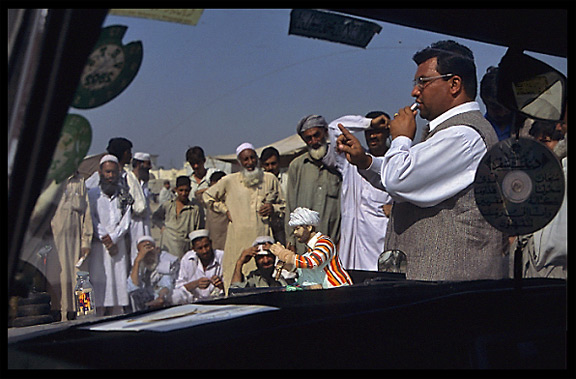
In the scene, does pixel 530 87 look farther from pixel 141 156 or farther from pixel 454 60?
pixel 141 156

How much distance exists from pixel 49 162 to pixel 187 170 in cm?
45

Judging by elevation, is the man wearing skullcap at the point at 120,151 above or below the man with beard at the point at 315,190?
above

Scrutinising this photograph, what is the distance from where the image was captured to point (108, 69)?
1.37m

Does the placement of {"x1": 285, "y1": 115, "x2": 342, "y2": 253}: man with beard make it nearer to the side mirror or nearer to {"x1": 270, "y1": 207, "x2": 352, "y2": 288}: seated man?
{"x1": 270, "y1": 207, "x2": 352, "y2": 288}: seated man

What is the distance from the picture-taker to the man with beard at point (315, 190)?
6.99 ft

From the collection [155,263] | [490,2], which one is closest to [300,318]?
[155,263]

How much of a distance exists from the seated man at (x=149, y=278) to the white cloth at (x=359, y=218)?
1.99ft

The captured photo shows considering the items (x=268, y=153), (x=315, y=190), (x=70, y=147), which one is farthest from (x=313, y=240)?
(x=70, y=147)

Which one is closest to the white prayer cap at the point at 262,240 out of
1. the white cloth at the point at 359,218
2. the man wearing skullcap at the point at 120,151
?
the white cloth at the point at 359,218

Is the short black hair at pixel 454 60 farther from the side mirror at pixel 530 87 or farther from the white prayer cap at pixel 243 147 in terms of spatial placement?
the white prayer cap at pixel 243 147

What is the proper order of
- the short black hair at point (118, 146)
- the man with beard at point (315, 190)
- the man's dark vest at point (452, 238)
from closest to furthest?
1. the short black hair at point (118, 146)
2. the man's dark vest at point (452, 238)
3. the man with beard at point (315, 190)

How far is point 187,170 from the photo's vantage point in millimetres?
1681

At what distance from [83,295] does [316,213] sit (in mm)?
778

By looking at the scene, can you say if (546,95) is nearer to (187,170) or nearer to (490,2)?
(490,2)
